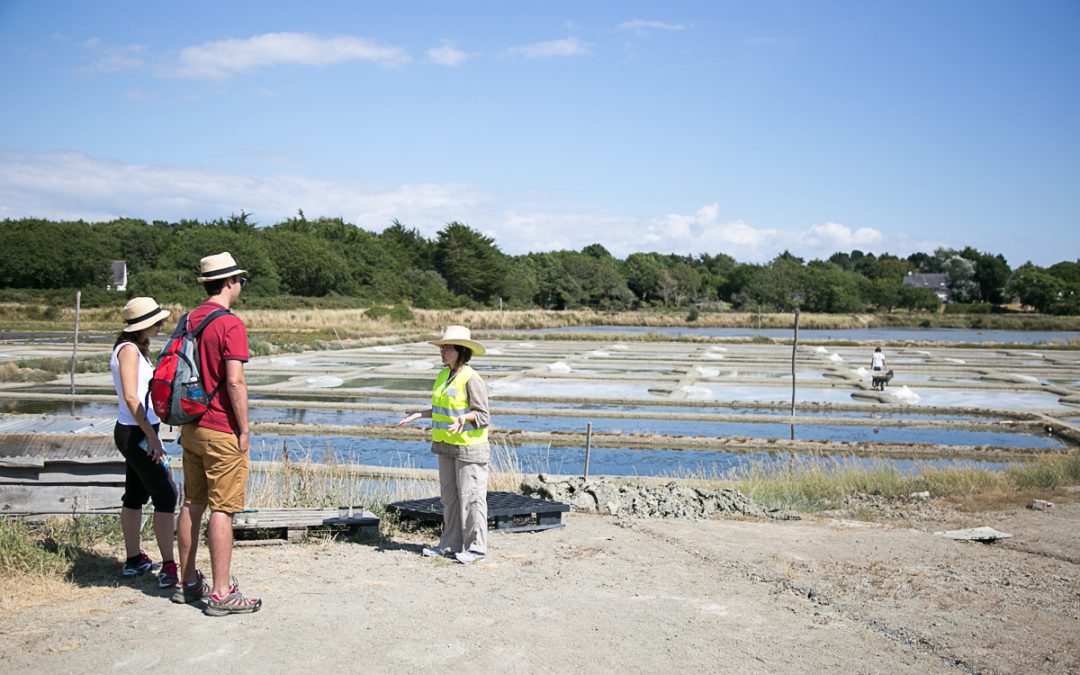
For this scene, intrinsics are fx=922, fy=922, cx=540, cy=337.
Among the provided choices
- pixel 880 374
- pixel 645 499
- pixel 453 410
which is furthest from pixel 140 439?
pixel 880 374

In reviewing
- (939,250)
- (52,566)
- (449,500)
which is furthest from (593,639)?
(939,250)

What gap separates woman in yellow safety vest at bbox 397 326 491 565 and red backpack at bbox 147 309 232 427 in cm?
162

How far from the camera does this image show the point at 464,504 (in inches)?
236

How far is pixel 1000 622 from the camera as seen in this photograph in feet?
17.0

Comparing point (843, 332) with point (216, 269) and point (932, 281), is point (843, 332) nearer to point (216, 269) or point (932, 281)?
point (216, 269)

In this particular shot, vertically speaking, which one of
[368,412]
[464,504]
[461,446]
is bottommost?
[368,412]

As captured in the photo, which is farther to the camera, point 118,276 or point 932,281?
point 932,281

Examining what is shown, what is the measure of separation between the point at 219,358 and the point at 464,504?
2.03 metres

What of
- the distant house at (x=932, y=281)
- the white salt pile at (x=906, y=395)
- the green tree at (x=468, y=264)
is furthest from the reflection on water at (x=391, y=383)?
the distant house at (x=932, y=281)

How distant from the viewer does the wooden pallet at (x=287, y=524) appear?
6.32 metres

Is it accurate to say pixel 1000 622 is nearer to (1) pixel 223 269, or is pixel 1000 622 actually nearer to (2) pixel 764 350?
(1) pixel 223 269

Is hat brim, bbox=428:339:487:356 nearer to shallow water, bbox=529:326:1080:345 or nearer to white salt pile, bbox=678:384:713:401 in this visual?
white salt pile, bbox=678:384:713:401

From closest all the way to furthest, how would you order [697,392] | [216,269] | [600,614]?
[216,269] → [600,614] → [697,392]

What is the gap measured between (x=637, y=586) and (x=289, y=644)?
89.1 inches
